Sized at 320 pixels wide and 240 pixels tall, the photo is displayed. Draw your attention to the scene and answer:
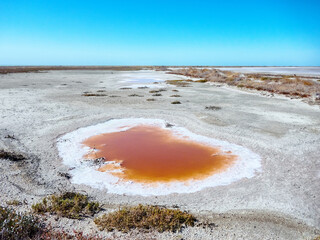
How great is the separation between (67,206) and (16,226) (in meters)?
1.54

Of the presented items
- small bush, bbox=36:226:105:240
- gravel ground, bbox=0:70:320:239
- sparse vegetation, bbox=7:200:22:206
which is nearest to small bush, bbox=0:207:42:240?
small bush, bbox=36:226:105:240

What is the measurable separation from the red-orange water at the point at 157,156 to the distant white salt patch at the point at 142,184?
1.13 feet

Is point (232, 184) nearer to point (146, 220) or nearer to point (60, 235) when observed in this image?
point (146, 220)

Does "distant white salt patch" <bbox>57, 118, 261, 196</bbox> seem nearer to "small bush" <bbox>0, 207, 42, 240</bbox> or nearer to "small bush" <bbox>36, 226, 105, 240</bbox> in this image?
"small bush" <bbox>36, 226, 105, 240</bbox>

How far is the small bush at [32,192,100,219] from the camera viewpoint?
6328 millimetres

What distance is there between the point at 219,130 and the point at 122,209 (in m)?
8.99

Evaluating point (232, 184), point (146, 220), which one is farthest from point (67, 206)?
point (232, 184)

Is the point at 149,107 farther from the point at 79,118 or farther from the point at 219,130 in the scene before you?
the point at 219,130

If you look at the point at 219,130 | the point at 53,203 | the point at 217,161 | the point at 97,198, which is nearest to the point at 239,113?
the point at 219,130

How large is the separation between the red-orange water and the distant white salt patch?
0.34 metres

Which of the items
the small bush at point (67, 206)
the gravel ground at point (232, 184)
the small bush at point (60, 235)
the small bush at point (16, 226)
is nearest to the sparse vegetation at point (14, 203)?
the gravel ground at point (232, 184)

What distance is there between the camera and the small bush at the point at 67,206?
6.33 meters

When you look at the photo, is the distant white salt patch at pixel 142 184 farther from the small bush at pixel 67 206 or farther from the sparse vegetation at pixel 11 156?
the sparse vegetation at pixel 11 156

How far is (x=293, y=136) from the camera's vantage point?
43.5ft
